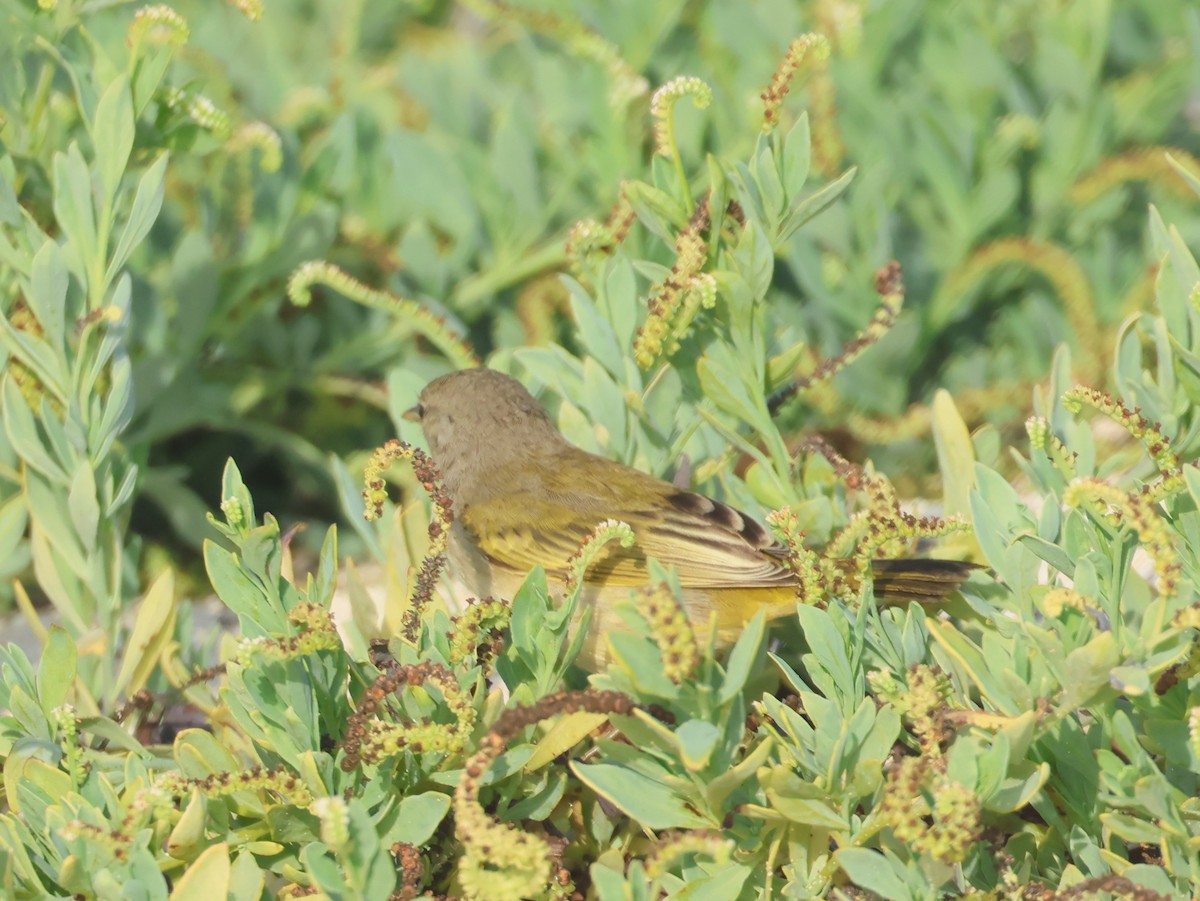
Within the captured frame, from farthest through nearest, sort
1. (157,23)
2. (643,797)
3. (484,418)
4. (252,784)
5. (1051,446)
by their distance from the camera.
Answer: (484,418), (157,23), (1051,446), (252,784), (643,797)

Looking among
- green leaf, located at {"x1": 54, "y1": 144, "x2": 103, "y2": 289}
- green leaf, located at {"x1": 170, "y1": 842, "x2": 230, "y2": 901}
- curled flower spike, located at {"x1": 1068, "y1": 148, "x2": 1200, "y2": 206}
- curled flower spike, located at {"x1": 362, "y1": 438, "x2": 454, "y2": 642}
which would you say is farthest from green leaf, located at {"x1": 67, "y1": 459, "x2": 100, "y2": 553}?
curled flower spike, located at {"x1": 1068, "y1": 148, "x2": 1200, "y2": 206}

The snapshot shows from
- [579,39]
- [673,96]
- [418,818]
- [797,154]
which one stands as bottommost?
[418,818]

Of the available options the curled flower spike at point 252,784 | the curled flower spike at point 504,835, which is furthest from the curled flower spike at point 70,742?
the curled flower spike at point 504,835

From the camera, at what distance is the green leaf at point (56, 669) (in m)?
2.31

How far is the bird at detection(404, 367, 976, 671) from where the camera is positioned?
2820 mm

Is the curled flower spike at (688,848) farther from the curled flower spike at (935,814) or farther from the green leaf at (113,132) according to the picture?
the green leaf at (113,132)

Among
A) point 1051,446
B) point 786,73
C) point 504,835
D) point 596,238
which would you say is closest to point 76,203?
point 596,238

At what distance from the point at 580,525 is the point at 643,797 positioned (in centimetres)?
111

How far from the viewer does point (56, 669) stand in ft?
7.68

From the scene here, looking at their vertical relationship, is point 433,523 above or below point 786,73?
below

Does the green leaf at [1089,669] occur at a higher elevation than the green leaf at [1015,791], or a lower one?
higher

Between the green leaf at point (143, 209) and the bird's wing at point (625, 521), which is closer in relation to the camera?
the green leaf at point (143, 209)

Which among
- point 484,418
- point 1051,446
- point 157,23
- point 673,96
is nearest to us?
point 1051,446

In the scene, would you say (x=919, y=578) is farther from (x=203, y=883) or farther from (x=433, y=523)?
(x=203, y=883)
